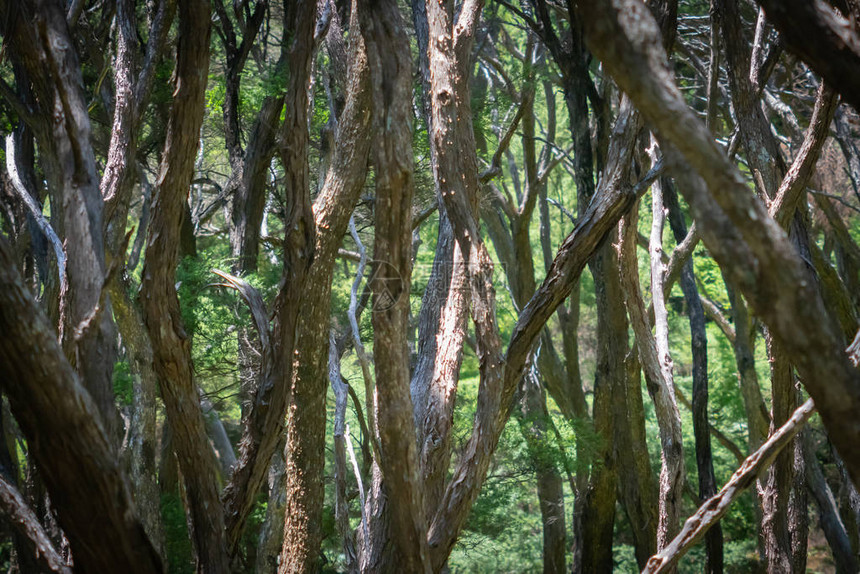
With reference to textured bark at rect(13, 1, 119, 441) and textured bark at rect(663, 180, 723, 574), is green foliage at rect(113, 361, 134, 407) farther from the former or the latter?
textured bark at rect(663, 180, 723, 574)

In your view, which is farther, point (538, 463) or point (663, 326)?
point (538, 463)

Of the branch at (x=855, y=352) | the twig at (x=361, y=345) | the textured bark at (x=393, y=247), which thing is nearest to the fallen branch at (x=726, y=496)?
the branch at (x=855, y=352)

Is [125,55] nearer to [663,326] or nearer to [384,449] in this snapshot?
[384,449]

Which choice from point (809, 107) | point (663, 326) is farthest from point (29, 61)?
point (809, 107)

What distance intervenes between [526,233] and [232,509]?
23.4 feet

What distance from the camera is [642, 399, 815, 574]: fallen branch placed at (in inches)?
97.0

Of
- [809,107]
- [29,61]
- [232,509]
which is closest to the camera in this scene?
[29,61]

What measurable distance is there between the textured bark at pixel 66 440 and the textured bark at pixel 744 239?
70.5 inches

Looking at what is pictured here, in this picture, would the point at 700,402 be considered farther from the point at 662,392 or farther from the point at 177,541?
the point at 177,541

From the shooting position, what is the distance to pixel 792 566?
4941 millimetres

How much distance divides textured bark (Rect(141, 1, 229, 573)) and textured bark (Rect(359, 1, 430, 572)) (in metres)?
0.96

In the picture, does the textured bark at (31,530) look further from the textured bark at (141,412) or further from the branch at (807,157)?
the branch at (807,157)

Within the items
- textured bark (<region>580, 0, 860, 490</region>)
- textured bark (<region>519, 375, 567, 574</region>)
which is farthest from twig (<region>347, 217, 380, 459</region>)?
textured bark (<region>519, 375, 567, 574</region>)

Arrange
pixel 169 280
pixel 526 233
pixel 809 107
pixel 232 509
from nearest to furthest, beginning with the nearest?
pixel 169 280
pixel 232 509
pixel 809 107
pixel 526 233
